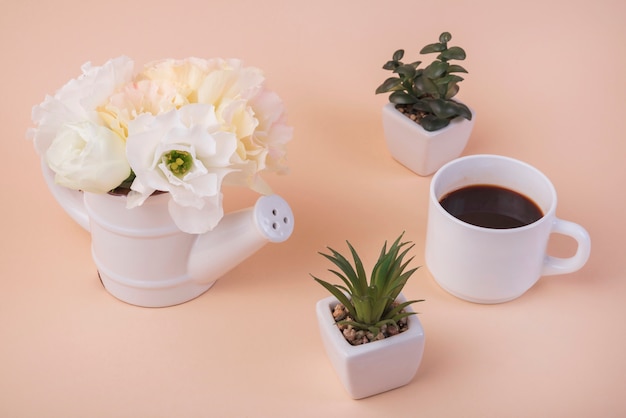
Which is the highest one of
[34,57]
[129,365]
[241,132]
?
[241,132]

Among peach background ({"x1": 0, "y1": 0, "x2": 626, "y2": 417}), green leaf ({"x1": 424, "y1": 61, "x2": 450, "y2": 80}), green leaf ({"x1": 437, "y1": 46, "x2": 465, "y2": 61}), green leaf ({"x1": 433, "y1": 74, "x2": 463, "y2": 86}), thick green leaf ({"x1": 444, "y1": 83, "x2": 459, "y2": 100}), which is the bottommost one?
peach background ({"x1": 0, "y1": 0, "x2": 626, "y2": 417})

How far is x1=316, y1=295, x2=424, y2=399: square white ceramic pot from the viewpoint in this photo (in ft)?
3.83

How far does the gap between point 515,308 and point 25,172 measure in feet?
2.88

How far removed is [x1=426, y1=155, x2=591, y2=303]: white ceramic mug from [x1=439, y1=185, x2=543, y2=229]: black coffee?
1 cm

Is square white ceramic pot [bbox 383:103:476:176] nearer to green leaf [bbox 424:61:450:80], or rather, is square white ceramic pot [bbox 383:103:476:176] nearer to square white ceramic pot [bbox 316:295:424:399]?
green leaf [bbox 424:61:450:80]

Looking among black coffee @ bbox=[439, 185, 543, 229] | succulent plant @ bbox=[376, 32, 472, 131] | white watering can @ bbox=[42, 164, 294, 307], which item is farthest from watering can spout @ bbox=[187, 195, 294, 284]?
succulent plant @ bbox=[376, 32, 472, 131]

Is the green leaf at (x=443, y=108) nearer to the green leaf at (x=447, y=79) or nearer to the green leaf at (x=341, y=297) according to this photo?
the green leaf at (x=447, y=79)

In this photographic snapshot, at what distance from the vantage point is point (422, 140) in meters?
1.55

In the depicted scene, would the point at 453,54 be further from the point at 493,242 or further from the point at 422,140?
the point at 493,242

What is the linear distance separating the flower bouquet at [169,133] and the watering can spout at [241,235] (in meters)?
0.04

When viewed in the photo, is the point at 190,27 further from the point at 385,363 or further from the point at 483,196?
the point at 385,363

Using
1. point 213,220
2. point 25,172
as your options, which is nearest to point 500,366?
point 213,220

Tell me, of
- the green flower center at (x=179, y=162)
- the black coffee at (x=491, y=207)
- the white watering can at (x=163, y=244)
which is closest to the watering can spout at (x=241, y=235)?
the white watering can at (x=163, y=244)

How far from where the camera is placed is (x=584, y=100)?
5.81 ft
